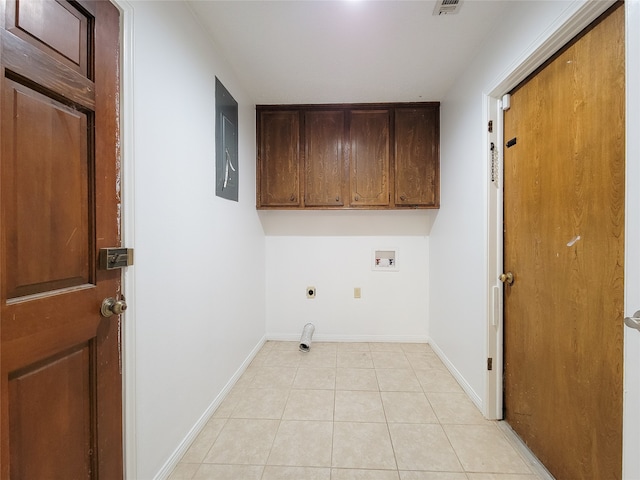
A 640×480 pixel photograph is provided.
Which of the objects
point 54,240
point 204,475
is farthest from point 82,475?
point 54,240

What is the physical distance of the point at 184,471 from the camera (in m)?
1.24

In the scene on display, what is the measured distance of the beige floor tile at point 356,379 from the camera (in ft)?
6.29

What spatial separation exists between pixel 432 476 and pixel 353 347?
140 cm

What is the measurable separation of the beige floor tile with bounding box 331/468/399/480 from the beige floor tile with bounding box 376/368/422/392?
673 millimetres

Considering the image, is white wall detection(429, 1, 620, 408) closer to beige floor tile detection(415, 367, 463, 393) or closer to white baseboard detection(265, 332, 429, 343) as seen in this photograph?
beige floor tile detection(415, 367, 463, 393)

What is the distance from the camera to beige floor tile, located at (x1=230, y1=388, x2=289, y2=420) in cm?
163

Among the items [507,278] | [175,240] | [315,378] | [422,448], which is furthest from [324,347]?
[175,240]

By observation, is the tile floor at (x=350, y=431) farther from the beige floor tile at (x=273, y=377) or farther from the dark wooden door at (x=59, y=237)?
the dark wooden door at (x=59, y=237)

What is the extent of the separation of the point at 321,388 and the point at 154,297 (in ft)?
4.58

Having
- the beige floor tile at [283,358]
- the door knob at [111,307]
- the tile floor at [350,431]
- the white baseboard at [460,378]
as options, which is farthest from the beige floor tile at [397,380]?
the door knob at [111,307]

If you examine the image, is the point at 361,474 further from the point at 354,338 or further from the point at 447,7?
the point at 447,7

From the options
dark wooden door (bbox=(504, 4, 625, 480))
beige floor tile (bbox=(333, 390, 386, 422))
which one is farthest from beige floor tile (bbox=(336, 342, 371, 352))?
dark wooden door (bbox=(504, 4, 625, 480))

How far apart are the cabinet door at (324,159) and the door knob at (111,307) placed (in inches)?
72.8

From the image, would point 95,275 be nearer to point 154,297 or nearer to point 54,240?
point 54,240
